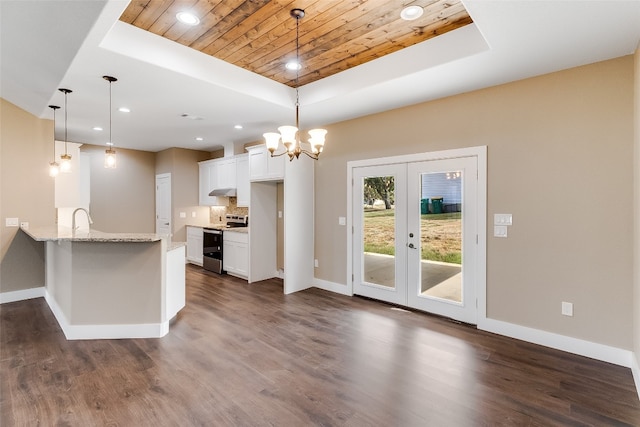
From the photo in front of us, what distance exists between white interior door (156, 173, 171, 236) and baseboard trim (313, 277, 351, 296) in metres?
4.03

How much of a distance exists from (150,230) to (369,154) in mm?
6037

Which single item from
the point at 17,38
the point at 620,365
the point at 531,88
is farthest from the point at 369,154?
the point at 17,38

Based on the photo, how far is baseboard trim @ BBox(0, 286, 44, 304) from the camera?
4.49m

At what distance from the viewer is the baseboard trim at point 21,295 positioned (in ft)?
14.7

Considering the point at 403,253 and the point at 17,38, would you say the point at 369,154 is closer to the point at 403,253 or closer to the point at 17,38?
the point at 403,253

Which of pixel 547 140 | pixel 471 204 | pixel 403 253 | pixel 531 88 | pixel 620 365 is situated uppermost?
pixel 531 88

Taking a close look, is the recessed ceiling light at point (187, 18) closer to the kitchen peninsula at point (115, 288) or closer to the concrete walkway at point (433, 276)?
the kitchen peninsula at point (115, 288)

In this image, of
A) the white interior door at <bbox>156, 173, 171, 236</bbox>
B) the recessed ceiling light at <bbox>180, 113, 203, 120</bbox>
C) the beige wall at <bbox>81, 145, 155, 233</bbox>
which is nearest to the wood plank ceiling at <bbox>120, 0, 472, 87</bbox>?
the recessed ceiling light at <bbox>180, 113, 203, 120</bbox>

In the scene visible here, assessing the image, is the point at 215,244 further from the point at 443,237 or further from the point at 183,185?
the point at 443,237

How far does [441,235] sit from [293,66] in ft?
8.91

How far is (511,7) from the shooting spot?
2.15 m

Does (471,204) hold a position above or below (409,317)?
above

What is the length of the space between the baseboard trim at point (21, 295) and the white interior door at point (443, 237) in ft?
17.8

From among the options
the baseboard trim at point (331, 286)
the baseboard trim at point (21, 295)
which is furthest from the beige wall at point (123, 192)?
the baseboard trim at point (331, 286)
